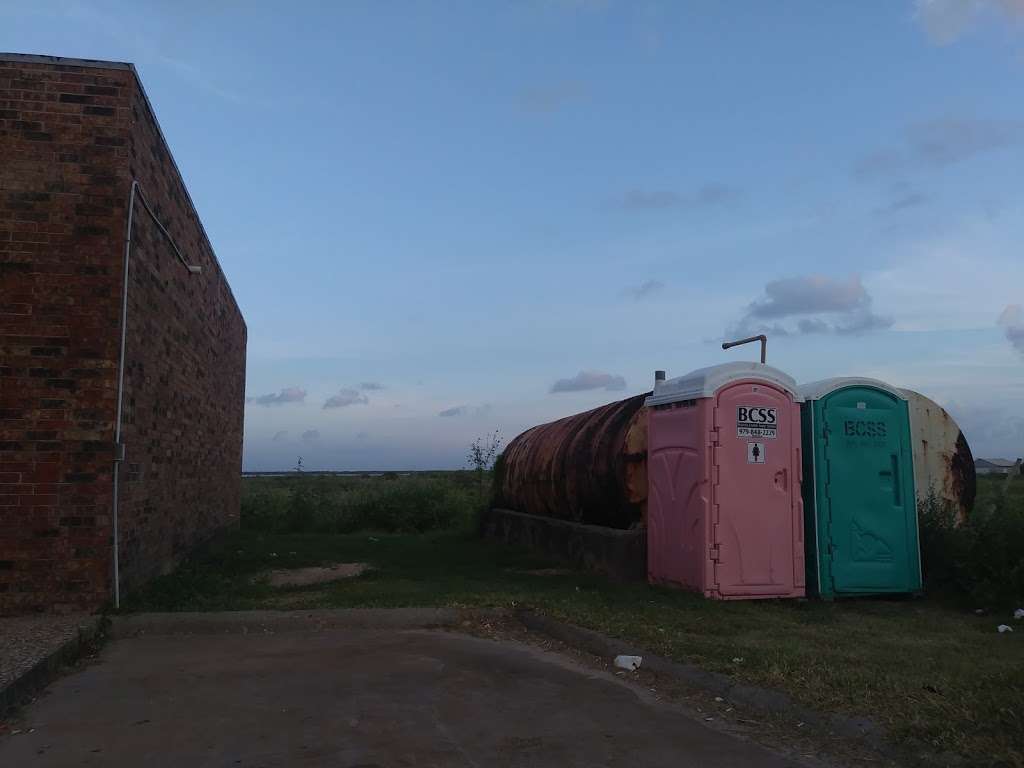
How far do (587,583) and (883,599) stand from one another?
3.14 metres

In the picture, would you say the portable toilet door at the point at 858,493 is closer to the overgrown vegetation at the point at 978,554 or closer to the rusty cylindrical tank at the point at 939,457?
the overgrown vegetation at the point at 978,554

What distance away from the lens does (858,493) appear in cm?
890

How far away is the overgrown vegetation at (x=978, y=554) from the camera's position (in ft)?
26.9

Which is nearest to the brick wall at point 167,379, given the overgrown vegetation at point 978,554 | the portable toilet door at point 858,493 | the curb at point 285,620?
the curb at point 285,620

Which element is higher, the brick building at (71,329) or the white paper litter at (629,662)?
the brick building at (71,329)

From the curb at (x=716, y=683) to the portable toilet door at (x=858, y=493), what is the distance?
124 inches

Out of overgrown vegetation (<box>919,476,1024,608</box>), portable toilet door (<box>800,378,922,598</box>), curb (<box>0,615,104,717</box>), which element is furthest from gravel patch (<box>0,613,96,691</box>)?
overgrown vegetation (<box>919,476,1024,608</box>)

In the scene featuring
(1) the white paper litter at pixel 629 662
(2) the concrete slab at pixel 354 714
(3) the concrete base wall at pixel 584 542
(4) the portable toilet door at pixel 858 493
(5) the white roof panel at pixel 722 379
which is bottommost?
(2) the concrete slab at pixel 354 714

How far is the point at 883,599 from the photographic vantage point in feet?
29.4

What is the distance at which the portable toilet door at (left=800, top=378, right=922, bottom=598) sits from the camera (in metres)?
8.80

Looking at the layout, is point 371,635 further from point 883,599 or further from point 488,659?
point 883,599

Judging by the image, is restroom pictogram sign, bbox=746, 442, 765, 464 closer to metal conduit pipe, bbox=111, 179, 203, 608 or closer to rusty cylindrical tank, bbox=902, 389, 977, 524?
rusty cylindrical tank, bbox=902, 389, 977, 524

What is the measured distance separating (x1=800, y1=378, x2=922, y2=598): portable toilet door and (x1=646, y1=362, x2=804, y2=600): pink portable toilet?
0.21 metres

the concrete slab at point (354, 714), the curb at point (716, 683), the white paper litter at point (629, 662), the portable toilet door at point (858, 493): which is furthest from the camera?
the portable toilet door at point (858, 493)
